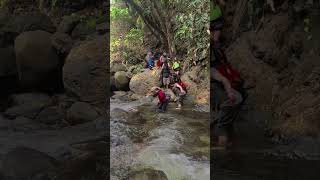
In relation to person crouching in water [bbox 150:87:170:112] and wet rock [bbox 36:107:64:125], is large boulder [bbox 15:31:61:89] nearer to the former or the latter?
wet rock [bbox 36:107:64:125]

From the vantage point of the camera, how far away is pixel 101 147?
486cm

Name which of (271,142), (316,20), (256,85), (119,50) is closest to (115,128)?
(256,85)

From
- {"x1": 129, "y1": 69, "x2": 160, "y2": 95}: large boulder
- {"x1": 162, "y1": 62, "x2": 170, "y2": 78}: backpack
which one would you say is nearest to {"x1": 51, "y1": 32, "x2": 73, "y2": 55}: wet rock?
{"x1": 162, "y1": 62, "x2": 170, "y2": 78}: backpack

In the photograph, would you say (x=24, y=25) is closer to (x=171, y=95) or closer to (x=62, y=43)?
(x=62, y=43)

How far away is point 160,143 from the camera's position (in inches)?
219

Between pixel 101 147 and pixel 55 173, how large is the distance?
1.07 m

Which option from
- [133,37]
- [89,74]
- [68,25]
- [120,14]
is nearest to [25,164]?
[89,74]

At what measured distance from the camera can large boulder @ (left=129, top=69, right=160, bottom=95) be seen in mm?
9336

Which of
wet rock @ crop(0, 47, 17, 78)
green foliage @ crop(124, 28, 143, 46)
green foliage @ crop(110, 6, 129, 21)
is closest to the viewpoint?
wet rock @ crop(0, 47, 17, 78)

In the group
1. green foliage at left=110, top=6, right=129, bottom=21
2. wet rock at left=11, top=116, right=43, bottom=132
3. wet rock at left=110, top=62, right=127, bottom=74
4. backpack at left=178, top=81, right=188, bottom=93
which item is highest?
green foliage at left=110, top=6, right=129, bottom=21

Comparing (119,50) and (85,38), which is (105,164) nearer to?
(85,38)

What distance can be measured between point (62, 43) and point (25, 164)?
3.99m

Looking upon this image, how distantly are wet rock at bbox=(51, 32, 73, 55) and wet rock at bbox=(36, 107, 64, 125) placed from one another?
3.57 ft

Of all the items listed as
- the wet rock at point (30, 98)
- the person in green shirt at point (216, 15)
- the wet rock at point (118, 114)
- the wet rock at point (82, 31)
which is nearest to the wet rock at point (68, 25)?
the wet rock at point (82, 31)
